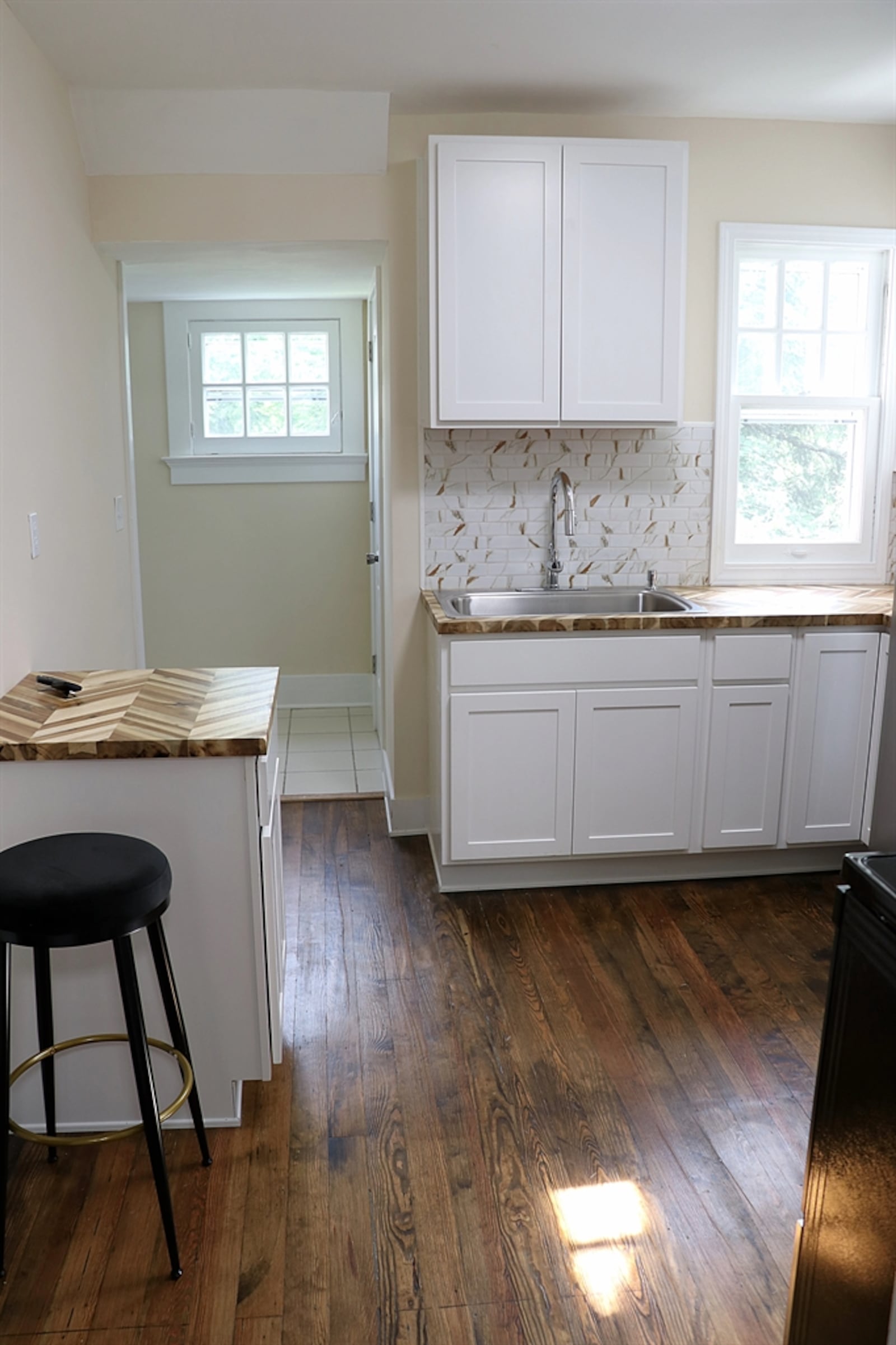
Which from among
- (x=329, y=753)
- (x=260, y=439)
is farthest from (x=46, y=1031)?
(x=260, y=439)

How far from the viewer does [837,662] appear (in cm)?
345

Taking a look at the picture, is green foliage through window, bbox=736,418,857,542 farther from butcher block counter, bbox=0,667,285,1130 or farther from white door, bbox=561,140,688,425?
butcher block counter, bbox=0,667,285,1130

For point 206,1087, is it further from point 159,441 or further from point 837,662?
point 159,441

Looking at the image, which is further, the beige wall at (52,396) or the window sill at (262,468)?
the window sill at (262,468)

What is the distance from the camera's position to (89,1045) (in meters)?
2.22

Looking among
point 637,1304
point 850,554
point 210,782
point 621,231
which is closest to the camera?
point 637,1304

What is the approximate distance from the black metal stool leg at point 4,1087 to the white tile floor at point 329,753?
2.09 metres

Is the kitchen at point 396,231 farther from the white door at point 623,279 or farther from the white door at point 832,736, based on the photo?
the white door at point 832,736

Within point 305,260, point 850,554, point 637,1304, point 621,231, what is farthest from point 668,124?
point 637,1304

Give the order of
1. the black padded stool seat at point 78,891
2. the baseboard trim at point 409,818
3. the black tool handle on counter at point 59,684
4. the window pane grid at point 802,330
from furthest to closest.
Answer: the baseboard trim at point 409,818 → the window pane grid at point 802,330 → the black tool handle on counter at point 59,684 → the black padded stool seat at point 78,891

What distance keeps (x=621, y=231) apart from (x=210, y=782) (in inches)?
86.0

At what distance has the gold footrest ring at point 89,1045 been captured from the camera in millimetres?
1927

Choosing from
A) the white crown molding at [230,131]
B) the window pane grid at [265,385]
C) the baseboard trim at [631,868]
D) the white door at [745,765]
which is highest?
the white crown molding at [230,131]

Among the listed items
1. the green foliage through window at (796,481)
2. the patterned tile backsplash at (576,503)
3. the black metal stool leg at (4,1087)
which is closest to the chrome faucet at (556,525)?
the patterned tile backsplash at (576,503)
